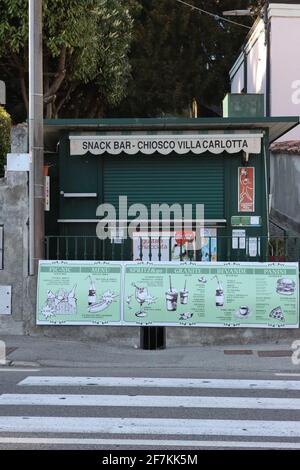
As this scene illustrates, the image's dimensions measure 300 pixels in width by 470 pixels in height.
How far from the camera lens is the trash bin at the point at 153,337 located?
10258 mm

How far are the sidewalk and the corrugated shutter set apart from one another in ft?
10.1

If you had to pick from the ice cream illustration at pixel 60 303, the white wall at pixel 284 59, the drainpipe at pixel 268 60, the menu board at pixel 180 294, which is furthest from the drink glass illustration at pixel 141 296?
the white wall at pixel 284 59

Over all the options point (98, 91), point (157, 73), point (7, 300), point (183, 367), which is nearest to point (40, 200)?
point (7, 300)

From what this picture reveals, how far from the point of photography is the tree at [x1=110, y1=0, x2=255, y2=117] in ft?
87.8

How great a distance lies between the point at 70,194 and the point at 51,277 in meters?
2.20

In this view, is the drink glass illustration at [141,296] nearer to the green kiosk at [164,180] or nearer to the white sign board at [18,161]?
the green kiosk at [164,180]

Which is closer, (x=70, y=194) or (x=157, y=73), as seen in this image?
(x=70, y=194)

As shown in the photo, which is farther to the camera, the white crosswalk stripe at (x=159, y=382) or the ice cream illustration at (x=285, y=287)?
the ice cream illustration at (x=285, y=287)

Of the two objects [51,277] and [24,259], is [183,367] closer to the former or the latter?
[51,277]

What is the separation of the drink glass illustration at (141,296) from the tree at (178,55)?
57.6ft

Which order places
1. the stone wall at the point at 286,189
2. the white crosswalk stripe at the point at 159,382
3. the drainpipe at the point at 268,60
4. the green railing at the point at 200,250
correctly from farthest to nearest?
the drainpipe at the point at 268,60, the stone wall at the point at 286,189, the green railing at the point at 200,250, the white crosswalk stripe at the point at 159,382

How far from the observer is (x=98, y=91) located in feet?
65.2

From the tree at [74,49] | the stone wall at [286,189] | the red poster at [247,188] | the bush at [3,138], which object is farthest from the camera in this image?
the stone wall at [286,189]

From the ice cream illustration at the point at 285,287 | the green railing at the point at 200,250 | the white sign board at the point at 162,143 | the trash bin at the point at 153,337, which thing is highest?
the white sign board at the point at 162,143
